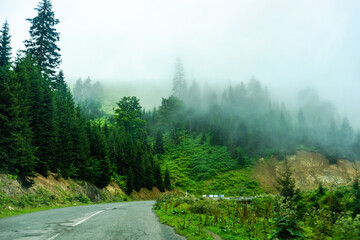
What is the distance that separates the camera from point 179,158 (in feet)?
321

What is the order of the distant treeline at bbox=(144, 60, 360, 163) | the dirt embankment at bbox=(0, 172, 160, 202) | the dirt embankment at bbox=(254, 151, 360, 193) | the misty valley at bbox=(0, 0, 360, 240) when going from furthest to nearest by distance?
the distant treeline at bbox=(144, 60, 360, 163) → the dirt embankment at bbox=(254, 151, 360, 193) → the dirt embankment at bbox=(0, 172, 160, 202) → the misty valley at bbox=(0, 0, 360, 240)

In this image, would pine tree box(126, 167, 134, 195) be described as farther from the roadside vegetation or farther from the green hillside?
the green hillside

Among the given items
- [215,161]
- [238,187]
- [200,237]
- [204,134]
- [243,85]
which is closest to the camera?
[200,237]

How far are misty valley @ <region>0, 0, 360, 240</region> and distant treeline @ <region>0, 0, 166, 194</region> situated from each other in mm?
124

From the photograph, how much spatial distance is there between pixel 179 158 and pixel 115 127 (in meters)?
40.0

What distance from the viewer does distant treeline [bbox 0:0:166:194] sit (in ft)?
63.5

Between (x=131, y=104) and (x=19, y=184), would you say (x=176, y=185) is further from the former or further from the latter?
(x=19, y=184)

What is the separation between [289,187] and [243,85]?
159004 millimetres

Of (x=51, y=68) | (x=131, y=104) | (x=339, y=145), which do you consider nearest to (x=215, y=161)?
(x=131, y=104)

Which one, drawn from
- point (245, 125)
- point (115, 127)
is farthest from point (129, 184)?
point (245, 125)

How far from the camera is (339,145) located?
119125mm

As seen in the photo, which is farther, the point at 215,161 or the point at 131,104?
the point at 215,161

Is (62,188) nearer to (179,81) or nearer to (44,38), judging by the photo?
(44,38)

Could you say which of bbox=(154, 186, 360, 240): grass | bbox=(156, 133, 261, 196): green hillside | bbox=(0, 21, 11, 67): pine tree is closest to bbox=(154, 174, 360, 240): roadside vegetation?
bbox=(154, 186, 360, 240): grass
